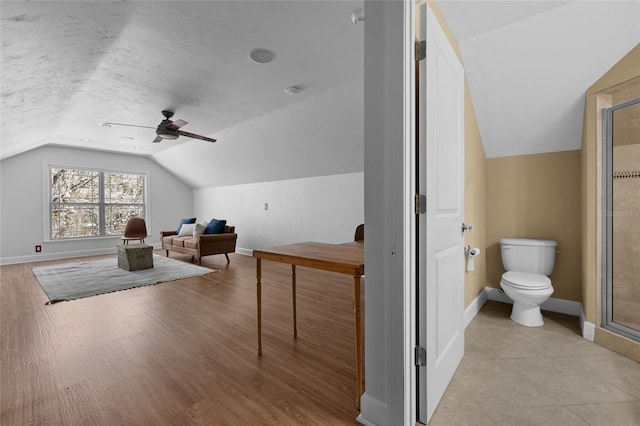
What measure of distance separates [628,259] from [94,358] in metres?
3.91

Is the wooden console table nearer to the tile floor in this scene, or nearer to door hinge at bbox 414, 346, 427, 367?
door hinge at bbox 414, 346, 427, 367

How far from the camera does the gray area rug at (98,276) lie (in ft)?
11.9

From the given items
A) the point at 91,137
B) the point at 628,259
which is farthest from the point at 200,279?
the point at 628,259

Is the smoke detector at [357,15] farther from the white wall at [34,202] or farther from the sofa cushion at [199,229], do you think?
the white wall at [34,202]

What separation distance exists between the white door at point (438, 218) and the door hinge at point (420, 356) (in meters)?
0.01

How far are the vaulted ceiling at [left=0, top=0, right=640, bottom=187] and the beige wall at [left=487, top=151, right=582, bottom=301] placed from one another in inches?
6.6

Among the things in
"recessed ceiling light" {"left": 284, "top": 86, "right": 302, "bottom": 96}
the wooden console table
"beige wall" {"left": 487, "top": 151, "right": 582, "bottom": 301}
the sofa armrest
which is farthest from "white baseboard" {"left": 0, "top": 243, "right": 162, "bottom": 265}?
"beige wall" {"left": 487, "top": 151, "right": 582, "bottom": 301}

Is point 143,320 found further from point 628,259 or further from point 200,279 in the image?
point 628,259

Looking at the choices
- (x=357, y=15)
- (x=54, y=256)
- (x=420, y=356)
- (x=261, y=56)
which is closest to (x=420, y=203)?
(x=420, y=356)

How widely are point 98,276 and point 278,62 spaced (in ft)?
13.9

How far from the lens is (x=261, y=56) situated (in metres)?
2.61

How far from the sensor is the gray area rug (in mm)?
3623

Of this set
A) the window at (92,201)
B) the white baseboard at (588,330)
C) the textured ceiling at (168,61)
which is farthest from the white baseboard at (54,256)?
the white baseboard at (588,330)

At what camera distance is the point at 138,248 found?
186 inches
